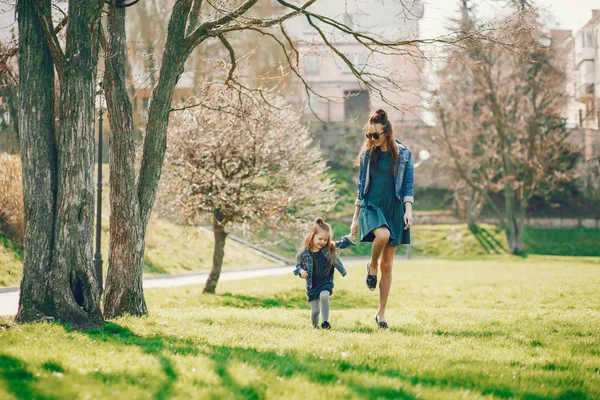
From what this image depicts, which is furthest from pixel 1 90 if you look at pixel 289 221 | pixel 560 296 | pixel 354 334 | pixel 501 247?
pixel 501 247

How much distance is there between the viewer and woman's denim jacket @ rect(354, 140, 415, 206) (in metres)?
6.86

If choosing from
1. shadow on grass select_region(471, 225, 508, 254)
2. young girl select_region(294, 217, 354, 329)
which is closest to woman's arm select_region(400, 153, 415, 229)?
young girl select_region(294, 217, 354, 329)

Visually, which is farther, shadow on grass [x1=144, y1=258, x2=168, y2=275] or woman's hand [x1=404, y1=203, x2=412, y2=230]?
shadow on grass [x1=144, y1=258, x2=168, y2=275]

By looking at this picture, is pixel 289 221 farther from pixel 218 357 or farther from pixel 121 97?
pixel 218 357

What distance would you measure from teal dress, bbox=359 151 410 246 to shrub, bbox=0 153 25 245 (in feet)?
37.9

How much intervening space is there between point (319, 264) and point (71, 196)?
2.98m

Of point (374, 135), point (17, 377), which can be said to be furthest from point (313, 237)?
point (17, 377)

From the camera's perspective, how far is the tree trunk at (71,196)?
22.3 feet

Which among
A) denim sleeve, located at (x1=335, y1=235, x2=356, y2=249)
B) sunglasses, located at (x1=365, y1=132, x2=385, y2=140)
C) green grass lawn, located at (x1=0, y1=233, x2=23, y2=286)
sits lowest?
green grass lawn, located at (x1=0, y1=233, x2=23, y2=286)

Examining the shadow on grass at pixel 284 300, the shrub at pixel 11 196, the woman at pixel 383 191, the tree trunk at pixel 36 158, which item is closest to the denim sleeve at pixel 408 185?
the woman at pixel 383 191

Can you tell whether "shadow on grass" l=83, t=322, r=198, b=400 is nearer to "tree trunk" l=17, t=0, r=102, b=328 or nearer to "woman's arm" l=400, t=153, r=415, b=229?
"tree trunk" l=17, t=0, r=102, b=328

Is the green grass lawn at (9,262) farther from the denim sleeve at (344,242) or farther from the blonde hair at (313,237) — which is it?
the denim sleeve at (344,242)

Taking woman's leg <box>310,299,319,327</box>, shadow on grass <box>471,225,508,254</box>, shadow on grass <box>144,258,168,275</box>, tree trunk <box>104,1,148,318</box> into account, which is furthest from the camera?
shadow on grass <box>471,225,508,254</box>

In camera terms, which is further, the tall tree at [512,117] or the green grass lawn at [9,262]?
the tall tree at [512,117]
